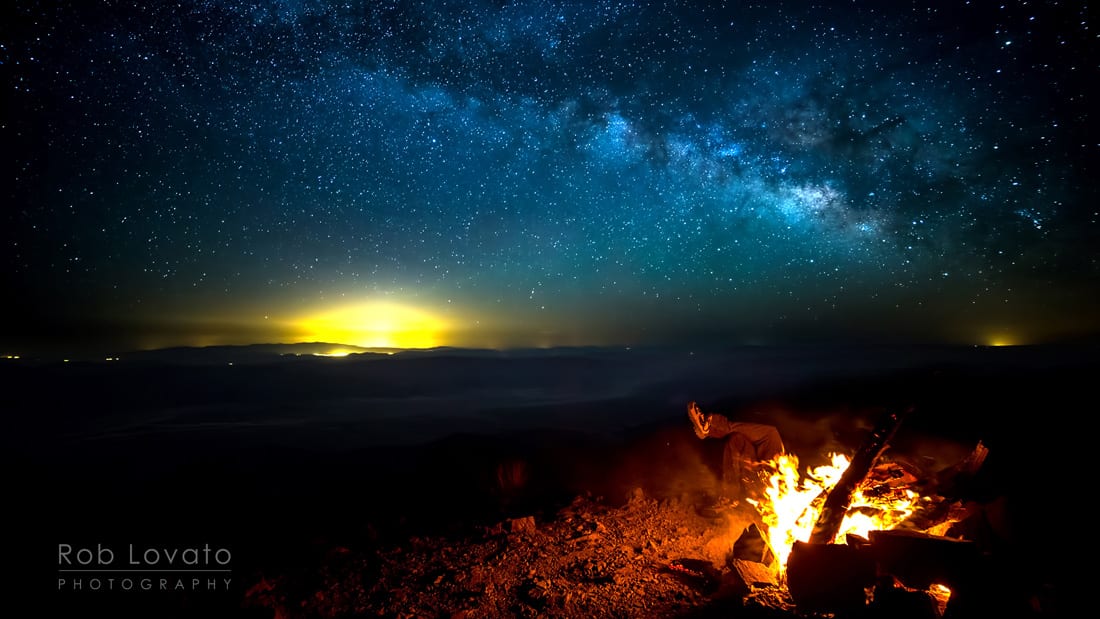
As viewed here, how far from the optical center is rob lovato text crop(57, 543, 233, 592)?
6285mm

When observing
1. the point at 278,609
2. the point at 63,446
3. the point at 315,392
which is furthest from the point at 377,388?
the point at 278,609

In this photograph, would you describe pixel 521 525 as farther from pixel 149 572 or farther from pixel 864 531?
pixel 149 572

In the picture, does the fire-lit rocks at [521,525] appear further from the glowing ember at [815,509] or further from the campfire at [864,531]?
the glowing ember at [815,509]

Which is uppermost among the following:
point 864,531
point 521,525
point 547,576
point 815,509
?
point 815,509

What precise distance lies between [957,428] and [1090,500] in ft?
39.8

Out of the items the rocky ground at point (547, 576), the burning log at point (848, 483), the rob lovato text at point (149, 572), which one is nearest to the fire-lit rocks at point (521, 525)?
the rocky ground at point (547, 576)

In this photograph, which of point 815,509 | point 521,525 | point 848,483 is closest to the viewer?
point 848,483

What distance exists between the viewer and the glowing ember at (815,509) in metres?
6.29

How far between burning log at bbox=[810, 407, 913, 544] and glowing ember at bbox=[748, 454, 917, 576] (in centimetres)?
16

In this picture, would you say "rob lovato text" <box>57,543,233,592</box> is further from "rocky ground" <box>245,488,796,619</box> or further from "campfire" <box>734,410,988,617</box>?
"campfire" <box>734,410,988,617</box>

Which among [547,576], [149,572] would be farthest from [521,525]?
[149,572]

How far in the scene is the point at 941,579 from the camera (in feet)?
15.8

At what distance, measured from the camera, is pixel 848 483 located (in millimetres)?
6078

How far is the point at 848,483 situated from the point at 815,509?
705mm
